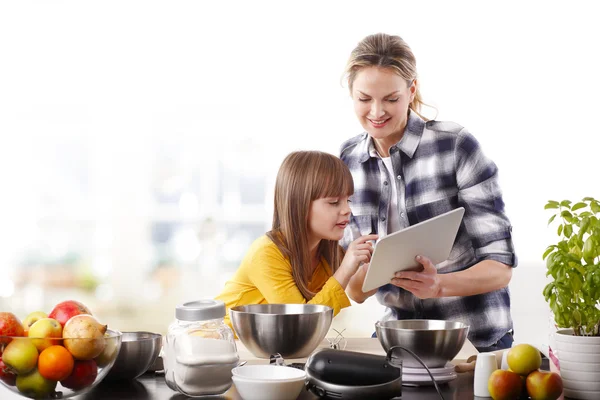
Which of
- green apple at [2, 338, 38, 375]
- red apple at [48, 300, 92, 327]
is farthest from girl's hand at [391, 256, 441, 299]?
green apple at [2, 338, 38, 375]

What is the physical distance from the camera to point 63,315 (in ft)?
4.18

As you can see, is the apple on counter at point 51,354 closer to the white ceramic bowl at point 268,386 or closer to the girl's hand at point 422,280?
the white ceramic bowl at point 268,386

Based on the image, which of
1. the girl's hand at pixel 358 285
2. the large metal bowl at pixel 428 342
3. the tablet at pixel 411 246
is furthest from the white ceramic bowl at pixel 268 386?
the girl's hand at pixel 358 285

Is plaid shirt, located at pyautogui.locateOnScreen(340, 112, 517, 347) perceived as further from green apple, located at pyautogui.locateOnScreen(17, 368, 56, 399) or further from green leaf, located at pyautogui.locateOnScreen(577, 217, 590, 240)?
green apple, located at pyautogui.locateOnScreen(17, 368, 56, 399)

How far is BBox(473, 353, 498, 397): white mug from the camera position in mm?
1245

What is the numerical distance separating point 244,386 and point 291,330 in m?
0.30

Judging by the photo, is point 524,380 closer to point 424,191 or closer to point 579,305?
point 579,305

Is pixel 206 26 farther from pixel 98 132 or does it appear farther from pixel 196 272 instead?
pixel 196 272

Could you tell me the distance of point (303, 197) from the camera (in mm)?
2445

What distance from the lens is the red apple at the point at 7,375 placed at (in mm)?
1199

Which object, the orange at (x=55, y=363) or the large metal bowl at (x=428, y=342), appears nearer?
the orange at (x=55, y=363)

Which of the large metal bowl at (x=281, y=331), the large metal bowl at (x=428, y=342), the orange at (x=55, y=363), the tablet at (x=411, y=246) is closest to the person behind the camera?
the orange at (x=55, y=363)

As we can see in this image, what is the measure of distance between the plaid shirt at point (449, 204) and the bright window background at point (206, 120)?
2.37 metres

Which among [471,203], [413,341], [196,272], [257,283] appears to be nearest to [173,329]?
[413,341]
